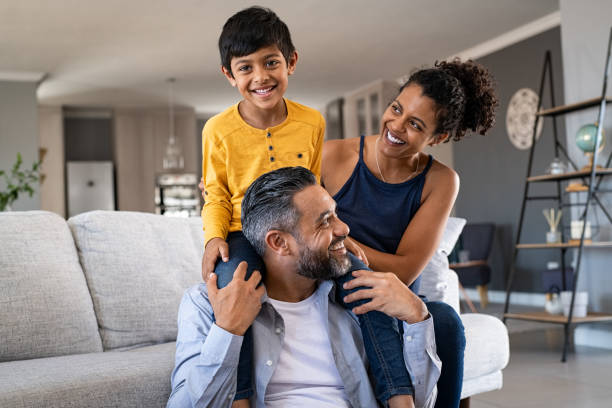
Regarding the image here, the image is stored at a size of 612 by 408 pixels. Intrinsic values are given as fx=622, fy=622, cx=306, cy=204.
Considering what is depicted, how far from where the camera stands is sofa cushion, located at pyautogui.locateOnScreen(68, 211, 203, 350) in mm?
2221

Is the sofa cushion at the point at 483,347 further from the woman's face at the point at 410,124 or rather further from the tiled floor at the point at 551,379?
the woman's face at the point at 410,124

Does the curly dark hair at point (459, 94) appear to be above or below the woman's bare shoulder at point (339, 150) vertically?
above

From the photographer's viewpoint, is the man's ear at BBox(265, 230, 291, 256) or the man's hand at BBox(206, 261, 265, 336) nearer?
the man's hand at BBox(206, 261, 265, 336)

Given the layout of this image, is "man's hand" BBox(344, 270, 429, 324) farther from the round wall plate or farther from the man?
the round wall plate

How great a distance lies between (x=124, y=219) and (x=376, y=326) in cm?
122

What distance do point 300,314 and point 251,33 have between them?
78 centimetres

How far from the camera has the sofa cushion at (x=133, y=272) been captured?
2221 mm

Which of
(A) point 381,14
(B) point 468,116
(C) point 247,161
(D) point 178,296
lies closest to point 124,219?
(D) point 178,296

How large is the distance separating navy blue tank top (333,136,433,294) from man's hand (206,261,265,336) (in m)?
0.51

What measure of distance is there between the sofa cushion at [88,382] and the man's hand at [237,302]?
42 centimetres

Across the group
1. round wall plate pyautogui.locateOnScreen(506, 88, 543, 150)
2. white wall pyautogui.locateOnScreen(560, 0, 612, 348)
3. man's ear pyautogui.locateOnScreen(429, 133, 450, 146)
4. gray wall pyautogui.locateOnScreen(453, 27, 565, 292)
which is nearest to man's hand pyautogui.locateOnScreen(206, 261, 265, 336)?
man's ear pyautogui.locateOnScreen(429, 133, 450, 146)

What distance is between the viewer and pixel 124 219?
2.43m

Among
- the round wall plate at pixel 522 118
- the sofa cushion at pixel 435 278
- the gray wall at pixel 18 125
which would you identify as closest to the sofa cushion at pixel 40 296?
the sofa cushion at pixel 435 278

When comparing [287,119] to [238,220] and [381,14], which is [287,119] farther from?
[381,14]
